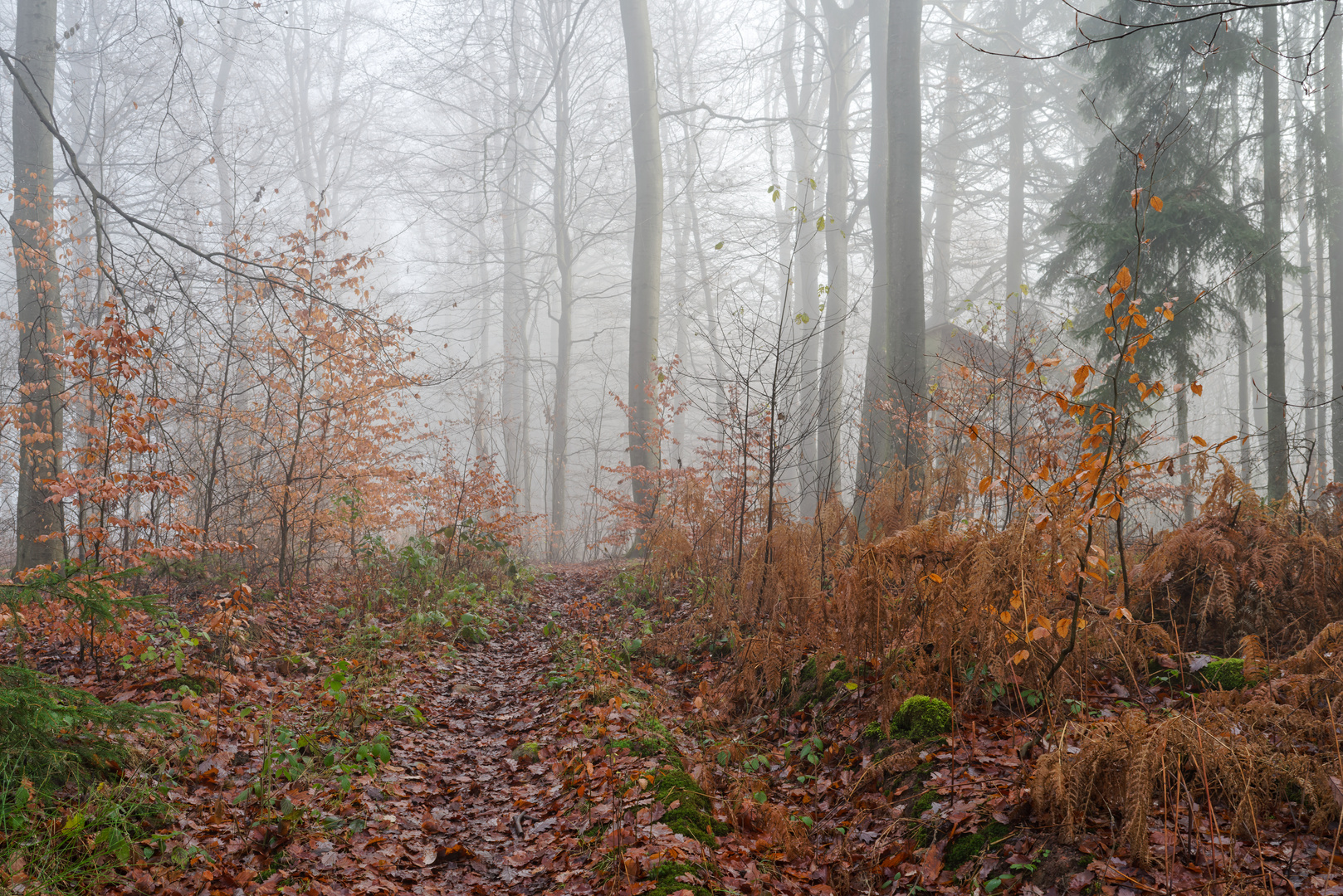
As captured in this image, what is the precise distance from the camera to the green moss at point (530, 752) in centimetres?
475

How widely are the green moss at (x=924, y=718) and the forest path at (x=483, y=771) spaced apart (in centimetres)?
197

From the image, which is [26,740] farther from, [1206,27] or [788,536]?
[1206,27]

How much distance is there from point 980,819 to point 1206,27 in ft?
35.9

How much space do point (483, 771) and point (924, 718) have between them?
272 centimetres

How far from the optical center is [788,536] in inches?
237

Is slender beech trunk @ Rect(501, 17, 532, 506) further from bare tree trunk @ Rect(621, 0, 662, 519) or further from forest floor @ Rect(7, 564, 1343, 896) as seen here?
forest floor @ Rect(7, 564, 1343, 896)

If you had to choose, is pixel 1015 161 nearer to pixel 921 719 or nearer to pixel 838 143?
pixel 838 143

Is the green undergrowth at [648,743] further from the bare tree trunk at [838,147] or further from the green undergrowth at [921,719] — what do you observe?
the bare tree trunk at [838,147]

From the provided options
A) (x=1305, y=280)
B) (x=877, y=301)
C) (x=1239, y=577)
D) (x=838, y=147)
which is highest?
(x=838, y=147)

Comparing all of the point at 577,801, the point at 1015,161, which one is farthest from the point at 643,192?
the point at 577,801

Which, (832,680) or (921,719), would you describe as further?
(832,680)

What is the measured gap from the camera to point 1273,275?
368 inches

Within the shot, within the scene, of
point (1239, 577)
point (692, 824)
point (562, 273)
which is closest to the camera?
point (692, 824)

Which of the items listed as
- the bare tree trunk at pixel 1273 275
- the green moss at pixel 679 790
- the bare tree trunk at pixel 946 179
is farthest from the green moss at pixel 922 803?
the bare tree trunk at pixel 946 179
